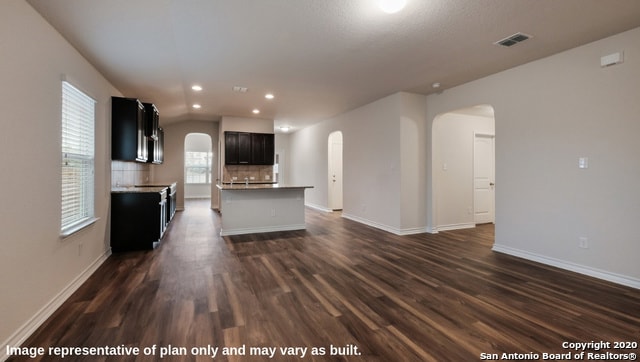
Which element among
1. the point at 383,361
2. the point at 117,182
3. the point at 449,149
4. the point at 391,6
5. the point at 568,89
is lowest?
the point at 383,361

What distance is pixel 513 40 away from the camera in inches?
127

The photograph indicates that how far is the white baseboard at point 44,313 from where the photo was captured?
1.99 metres

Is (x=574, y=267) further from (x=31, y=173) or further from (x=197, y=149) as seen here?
(x=197, y=149)

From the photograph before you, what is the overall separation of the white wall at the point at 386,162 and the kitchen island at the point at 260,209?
1571 mm

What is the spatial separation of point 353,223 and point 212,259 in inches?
140

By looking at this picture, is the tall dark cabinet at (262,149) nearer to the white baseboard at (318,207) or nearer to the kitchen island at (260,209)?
the white baseboard at (318,207)

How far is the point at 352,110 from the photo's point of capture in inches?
277

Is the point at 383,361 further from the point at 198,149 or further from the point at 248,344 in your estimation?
the point at 198,149

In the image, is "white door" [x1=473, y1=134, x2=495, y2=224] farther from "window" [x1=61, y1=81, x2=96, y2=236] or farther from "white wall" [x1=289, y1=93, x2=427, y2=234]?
"window" [x1=61, y1=81, x2=96, y2=236]

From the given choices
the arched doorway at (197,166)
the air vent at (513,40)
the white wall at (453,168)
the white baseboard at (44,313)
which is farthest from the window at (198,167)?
the air vent at (513,40)

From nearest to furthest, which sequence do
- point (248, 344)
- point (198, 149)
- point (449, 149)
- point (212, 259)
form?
point (248, 344)
point (212, 259)
point (449, 149)
point (198, 149)

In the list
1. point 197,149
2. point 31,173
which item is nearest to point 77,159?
point 31,173

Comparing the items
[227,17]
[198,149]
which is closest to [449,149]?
[227,17]

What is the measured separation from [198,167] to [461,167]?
1085cm
